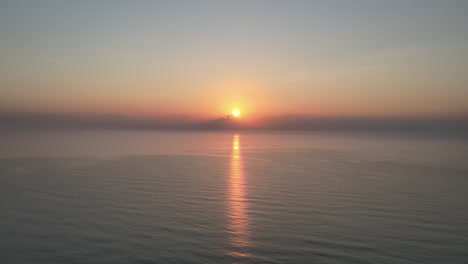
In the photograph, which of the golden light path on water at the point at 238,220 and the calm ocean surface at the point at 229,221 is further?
the golden light path on water at the point at 238,220

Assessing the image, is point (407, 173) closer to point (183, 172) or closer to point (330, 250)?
point (183, 172)

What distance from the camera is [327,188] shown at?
48.3 meters

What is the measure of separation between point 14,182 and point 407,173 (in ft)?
246

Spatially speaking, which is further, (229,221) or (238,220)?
(238,220)

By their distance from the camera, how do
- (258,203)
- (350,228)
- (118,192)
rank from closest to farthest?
1. (350,228)
2. (258,203)
3. (118,192)

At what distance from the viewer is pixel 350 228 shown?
27750 mm

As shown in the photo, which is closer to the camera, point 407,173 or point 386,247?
point 386,247

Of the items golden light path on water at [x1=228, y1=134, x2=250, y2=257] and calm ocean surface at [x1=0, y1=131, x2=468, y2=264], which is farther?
golden light path on water at [x1=228, y1=134, x2=250, y2=257]

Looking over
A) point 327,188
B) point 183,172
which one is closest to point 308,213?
point 327,188

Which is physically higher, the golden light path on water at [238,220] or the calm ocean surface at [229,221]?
the calm ocean surface at [229,221]

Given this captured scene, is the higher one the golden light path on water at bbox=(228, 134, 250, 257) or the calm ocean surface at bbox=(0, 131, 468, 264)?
the calm ocean surface at bbox=(0, 131, 468, 264)

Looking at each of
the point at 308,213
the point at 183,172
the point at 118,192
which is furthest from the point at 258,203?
the point at 183,172

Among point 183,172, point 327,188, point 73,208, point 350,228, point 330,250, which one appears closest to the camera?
point 330,250

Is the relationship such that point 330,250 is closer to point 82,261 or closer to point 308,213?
point 308,213
